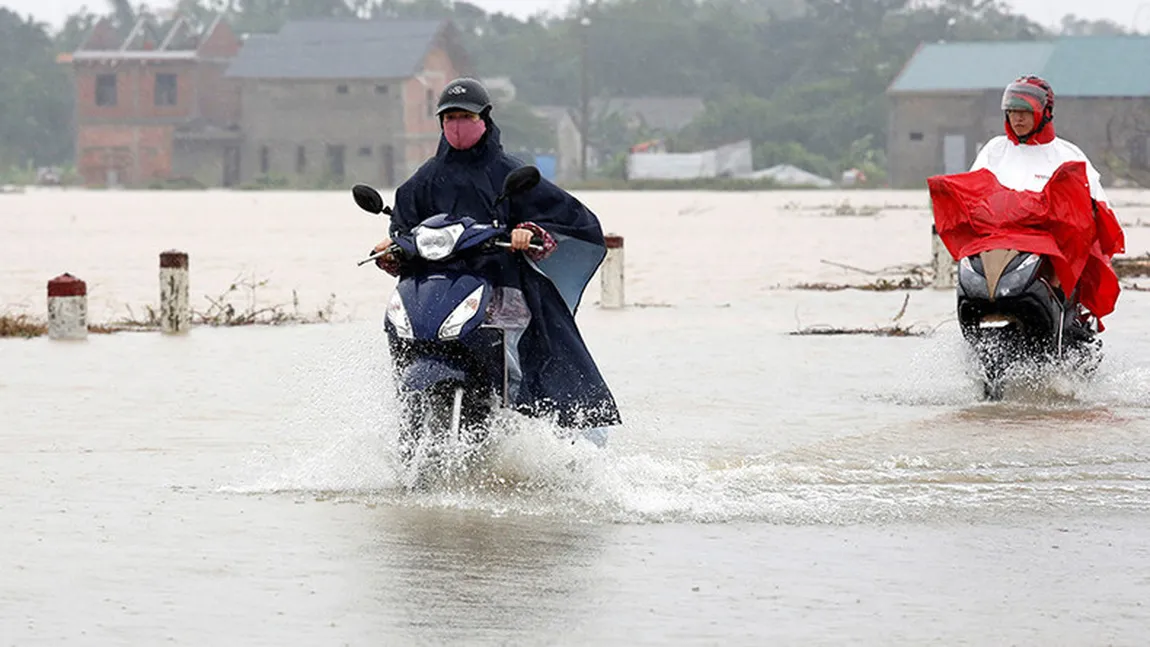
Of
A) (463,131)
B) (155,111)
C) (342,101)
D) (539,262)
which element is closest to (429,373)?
(539,262)

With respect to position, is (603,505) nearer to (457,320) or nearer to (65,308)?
(457,320)

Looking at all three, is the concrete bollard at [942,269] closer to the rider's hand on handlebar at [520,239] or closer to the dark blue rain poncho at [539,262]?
the dark blue rain poncho at [539,262]

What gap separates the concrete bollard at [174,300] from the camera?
17422 mm

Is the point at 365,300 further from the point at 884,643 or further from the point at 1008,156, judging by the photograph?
the point at 884,643

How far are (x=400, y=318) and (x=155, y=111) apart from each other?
106 metres

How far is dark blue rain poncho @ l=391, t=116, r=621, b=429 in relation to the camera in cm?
908

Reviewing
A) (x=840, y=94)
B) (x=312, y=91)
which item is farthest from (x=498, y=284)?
(x=840, y=94)

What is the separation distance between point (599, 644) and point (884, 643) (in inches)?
30.8

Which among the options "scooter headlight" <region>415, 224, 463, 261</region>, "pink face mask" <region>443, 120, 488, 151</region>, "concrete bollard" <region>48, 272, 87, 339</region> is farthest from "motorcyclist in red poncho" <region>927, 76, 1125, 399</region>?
"concrete bollard" <region>48, 272, 87, 339</region>

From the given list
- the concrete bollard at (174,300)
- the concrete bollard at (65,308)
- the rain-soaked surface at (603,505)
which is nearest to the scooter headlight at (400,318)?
the rain-soaked surface at (603,505)

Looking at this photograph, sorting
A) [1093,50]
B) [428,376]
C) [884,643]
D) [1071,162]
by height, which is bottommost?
[884,643]

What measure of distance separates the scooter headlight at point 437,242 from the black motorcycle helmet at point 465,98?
49 centimetres

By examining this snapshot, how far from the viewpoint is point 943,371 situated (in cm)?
1348

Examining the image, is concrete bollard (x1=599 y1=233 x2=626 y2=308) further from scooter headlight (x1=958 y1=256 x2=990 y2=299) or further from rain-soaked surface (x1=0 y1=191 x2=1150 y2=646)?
scooter headlight (x1=958 y1=256 x2=990 y2=299)
